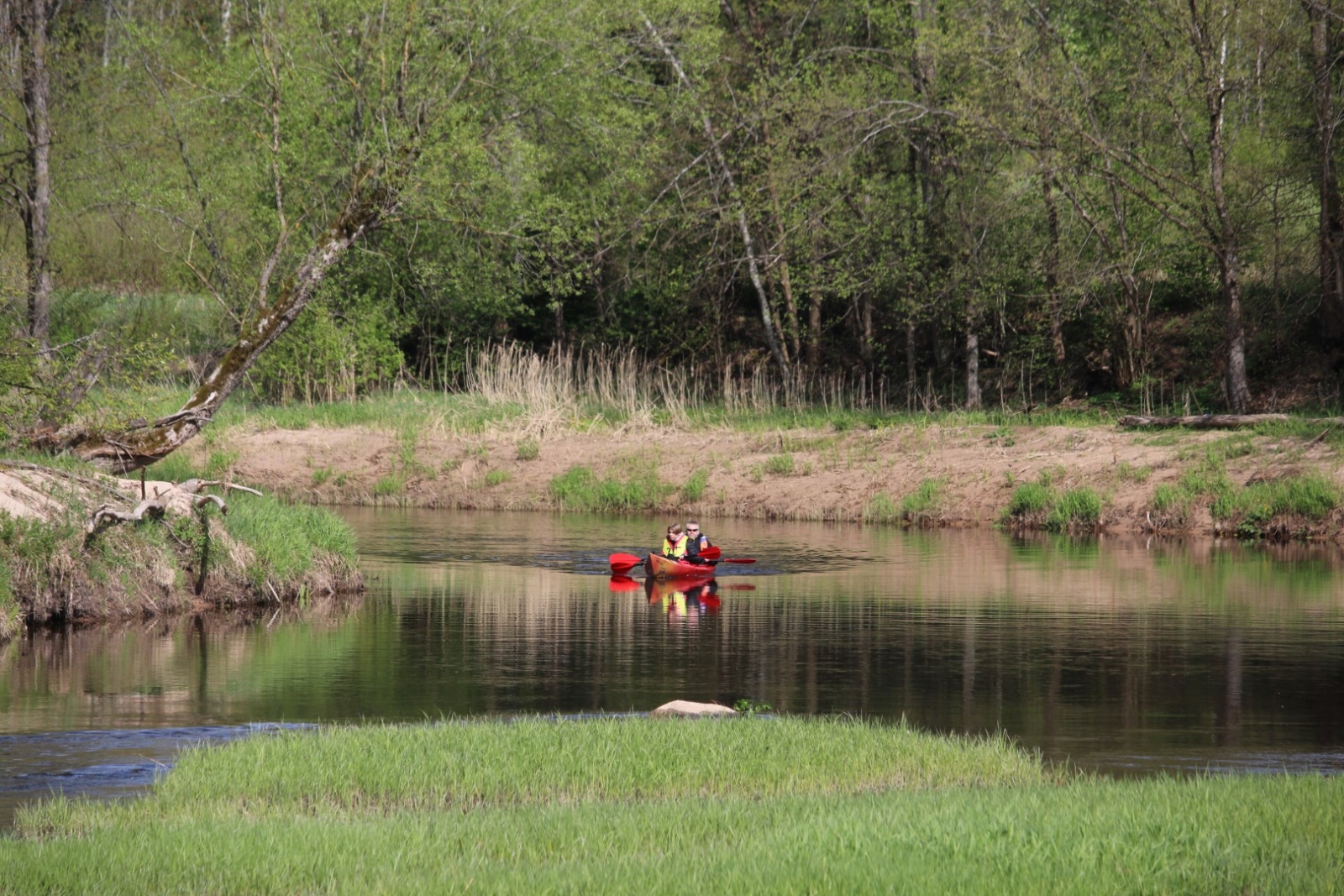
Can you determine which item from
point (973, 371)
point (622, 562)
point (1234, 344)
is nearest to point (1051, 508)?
point (1234, 344)

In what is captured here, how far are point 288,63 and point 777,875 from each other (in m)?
31.8

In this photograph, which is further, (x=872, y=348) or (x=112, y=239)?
(x=872, y=348)

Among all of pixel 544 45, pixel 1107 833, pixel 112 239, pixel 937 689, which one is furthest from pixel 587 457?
pixel 1107 833

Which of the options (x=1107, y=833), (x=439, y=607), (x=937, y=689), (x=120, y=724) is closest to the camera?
(x=1107, y=833)

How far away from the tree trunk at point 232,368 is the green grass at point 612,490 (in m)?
9.00

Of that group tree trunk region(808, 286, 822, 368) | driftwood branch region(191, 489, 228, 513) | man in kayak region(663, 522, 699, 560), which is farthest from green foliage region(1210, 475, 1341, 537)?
driftwood branch region(191, 489, 228, 513)

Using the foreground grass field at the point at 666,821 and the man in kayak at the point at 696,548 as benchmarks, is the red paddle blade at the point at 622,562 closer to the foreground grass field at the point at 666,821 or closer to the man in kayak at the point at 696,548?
the man in kayak at the point at 696,548

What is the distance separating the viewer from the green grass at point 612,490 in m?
35.6

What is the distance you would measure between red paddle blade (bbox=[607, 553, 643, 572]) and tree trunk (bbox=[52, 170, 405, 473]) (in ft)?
21.6

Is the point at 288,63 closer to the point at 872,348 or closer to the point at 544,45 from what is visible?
the point at 544,45

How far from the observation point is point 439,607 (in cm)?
2112

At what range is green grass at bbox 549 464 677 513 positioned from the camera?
3556 centimetres

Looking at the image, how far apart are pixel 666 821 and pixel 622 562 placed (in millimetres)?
15598

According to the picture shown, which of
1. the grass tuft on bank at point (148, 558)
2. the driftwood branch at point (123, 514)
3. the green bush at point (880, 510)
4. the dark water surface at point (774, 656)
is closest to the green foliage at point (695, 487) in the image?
the green bush at point (880, 510)
